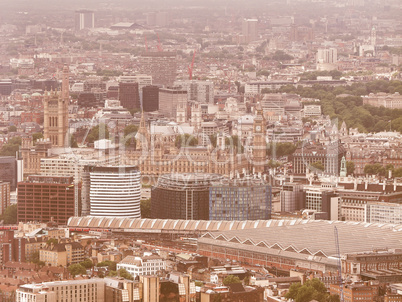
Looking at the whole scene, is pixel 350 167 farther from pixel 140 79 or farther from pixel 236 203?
pixel 140 79

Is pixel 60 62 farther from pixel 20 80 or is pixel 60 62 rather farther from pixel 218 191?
pixel 218 191

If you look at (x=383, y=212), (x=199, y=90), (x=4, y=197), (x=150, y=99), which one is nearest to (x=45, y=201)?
(x=4, y=197)

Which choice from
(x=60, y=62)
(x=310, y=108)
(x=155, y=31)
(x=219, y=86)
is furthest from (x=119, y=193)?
(x=155, y=31)

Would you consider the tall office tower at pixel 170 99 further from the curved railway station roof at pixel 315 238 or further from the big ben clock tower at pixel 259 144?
the curved railway station roof at pixel 315 238

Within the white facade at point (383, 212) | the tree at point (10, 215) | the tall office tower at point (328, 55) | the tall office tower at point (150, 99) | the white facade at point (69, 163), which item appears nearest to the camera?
the white facade at point (383, 212)

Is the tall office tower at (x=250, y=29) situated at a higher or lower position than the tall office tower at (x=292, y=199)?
higher

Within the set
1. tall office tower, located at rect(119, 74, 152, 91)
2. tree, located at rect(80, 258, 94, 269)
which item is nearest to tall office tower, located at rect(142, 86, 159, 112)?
tall office tower, located at rect(119, 74, 152, 91)

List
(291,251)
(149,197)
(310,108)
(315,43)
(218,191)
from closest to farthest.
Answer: (291,251)
(218,191)
(149,197)
(310,108)
(315,43)

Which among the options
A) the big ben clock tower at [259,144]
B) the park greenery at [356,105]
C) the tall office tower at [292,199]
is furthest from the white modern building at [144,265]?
the park greenery at [356,105]
